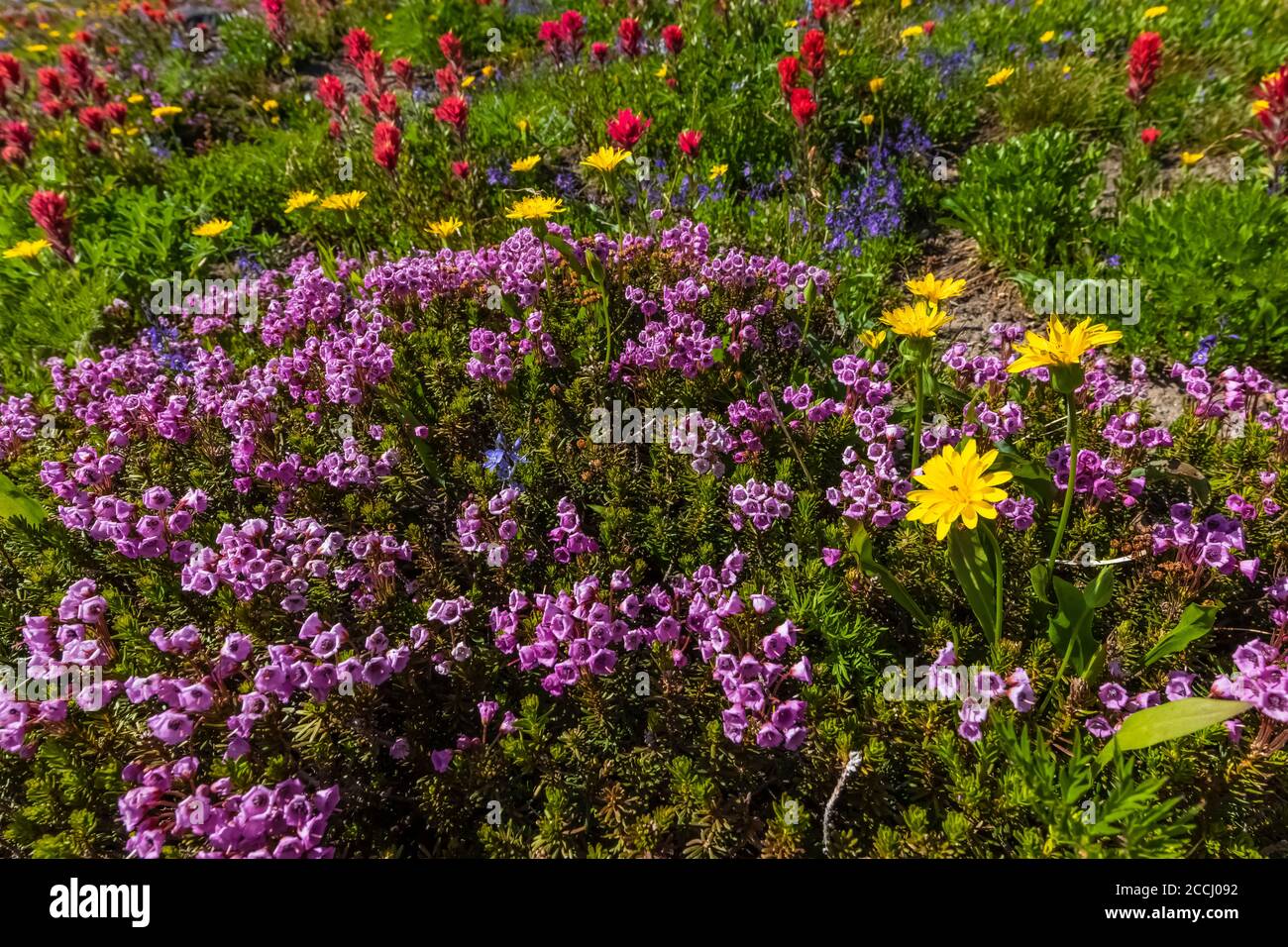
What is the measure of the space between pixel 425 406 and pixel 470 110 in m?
4.70

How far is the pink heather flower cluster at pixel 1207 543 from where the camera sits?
2.39m

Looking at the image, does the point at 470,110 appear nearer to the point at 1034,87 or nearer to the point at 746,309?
the point at 746,309

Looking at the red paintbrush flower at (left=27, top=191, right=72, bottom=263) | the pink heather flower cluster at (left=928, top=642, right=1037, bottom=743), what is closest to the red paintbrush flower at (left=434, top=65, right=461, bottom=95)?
the red paintbrush flower at (left=27, top=191, right=72, bottom=263)

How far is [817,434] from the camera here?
3223 millimetres

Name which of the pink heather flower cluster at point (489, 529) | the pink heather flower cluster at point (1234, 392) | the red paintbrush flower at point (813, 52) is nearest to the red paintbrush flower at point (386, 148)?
the red paintbrush flower at point (813, 52)

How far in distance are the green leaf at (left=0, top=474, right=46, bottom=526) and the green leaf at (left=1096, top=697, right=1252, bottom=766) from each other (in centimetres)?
411

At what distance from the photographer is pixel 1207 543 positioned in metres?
2.42

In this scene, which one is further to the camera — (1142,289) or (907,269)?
(907,269)

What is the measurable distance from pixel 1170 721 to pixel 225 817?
8.59 feet

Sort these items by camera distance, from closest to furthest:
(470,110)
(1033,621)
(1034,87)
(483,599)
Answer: (1033,621)
(483,599)
(1034,87)
(470,110)

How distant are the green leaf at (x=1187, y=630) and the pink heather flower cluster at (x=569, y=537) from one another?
2.02m

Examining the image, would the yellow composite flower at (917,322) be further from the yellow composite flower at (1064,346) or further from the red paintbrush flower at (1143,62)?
the red paintbrush flower at (1143,62)

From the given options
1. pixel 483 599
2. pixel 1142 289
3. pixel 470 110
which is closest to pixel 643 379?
pixel 483 599

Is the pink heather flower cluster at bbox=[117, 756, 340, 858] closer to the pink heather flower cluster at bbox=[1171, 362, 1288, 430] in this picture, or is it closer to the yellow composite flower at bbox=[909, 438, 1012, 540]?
the yellow composite flower at bbox=[909, 438, 1012, 540]
